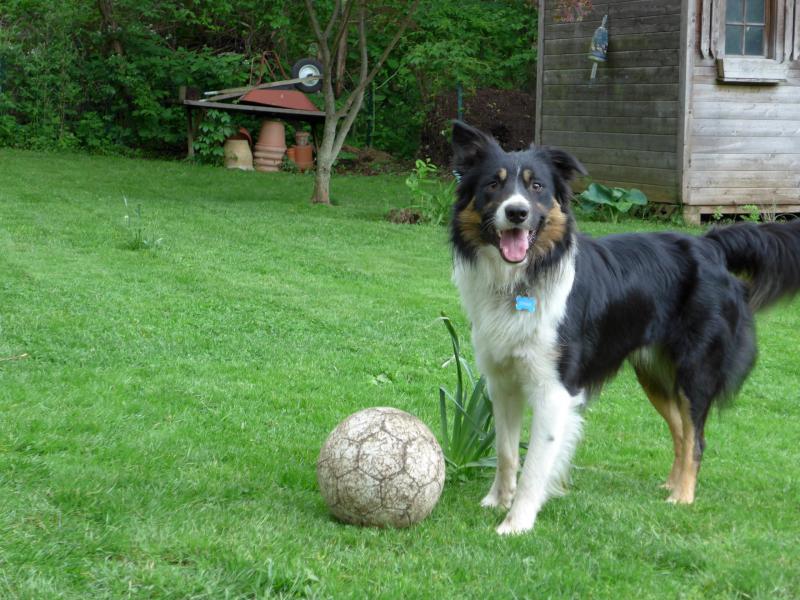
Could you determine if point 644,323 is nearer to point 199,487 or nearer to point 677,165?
point 199,487

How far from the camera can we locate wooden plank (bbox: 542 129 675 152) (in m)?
14.4

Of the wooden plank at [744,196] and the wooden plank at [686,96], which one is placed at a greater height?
the wooden plank at [686,96]

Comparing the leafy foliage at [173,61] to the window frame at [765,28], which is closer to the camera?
the window frame at [765,28]

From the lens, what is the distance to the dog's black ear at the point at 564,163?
4.49 m

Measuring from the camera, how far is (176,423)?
5402 millimetres

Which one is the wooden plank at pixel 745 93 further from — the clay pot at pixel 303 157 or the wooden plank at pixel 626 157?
the clay pot at pixel 303 157

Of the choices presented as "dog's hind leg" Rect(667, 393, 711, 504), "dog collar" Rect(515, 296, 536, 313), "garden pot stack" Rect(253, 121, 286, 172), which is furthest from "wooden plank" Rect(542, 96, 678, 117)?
"dog collar" Rect(515, 296, 536, 313)

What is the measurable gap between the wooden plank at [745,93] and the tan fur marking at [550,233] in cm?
1041

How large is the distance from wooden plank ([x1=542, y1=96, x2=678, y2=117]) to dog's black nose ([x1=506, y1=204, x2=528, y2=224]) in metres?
10.7

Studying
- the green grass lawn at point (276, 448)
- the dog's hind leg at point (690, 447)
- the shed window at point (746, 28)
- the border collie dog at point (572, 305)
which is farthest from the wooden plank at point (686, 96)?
the dog's hind leg at point (690, 447)

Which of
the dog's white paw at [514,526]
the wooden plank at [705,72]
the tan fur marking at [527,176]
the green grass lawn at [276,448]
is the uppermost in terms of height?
the wooden plank at [705,72]

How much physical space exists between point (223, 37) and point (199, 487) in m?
21.2

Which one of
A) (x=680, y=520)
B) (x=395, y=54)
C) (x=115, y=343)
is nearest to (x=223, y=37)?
(x=395, y=54)

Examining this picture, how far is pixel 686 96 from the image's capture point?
45.3 feet
